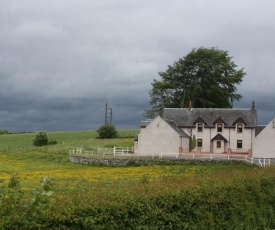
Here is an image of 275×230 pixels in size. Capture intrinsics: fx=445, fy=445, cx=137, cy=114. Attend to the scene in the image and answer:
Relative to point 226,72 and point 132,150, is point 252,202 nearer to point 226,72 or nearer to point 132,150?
point 132,150

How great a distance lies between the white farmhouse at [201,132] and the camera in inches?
2500

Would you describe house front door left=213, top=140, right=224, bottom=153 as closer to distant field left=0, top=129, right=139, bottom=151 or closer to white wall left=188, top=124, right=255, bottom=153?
white wall left=188, top=124, right=255, bottom=153

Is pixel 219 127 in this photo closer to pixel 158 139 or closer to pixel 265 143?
pixel 265 143

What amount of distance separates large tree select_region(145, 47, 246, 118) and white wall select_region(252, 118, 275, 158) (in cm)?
2742

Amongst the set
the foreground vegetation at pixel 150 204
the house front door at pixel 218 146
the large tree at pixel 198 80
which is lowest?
the foreground vegetation at pixel 150 204

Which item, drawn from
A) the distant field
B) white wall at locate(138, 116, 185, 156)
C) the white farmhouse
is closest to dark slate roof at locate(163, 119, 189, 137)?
the white farmhouse

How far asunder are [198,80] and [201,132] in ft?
79.5

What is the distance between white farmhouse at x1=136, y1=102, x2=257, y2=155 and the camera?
2500 inches

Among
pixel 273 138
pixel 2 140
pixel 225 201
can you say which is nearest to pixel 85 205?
pixel 225 201

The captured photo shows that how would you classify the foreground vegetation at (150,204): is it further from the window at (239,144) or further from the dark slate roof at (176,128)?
the window at (239,144)

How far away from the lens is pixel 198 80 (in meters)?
88.8

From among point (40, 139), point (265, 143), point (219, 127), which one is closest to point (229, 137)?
point (219, 127)

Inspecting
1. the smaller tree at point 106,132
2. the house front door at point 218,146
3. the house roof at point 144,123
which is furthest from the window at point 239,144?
the smaller tree at point 106,132

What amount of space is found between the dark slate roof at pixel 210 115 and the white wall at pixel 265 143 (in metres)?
5.32
